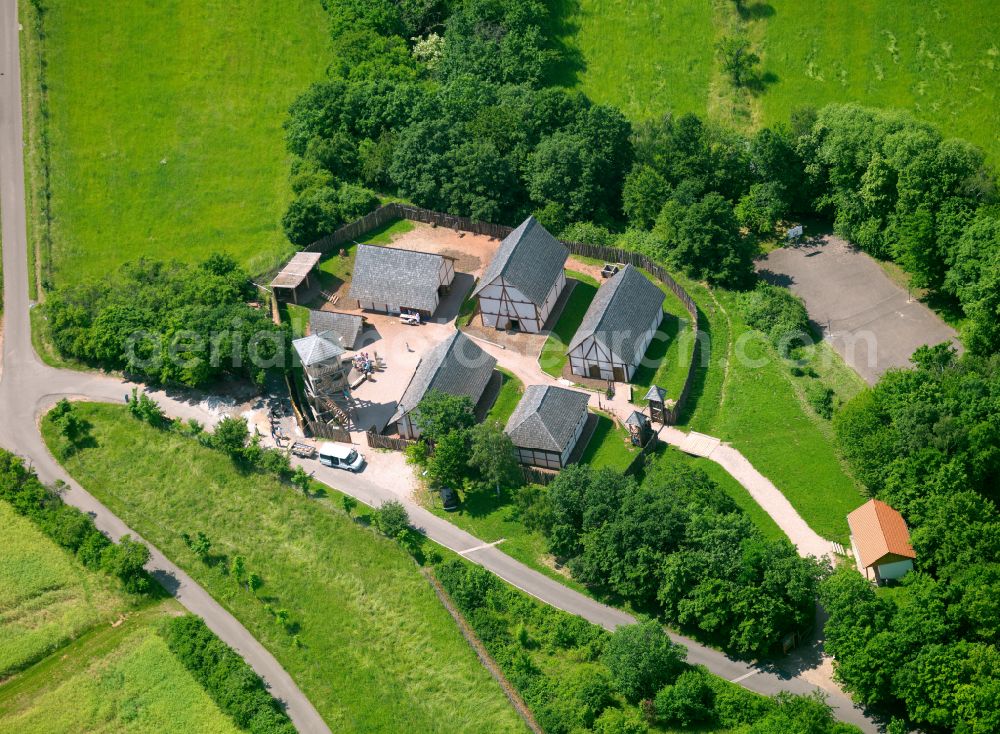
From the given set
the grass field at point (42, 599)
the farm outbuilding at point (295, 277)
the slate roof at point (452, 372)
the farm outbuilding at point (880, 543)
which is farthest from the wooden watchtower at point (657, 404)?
the grass field at point (42, 599)

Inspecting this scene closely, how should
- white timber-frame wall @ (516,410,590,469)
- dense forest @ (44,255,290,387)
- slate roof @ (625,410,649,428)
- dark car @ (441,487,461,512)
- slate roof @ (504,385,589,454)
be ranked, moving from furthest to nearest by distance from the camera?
dense forest @ (44,255,290,387) → slate roof @ (625,410,649,428) → white timber-frame wall @ (516,410,590,469) → slate roof @ (504,385,589,454) → dark car @ (441,487,461,512)

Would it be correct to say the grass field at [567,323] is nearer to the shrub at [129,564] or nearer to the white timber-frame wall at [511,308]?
the white timber-frame wall at [511,308]

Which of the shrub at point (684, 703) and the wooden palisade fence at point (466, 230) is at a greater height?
the wooden palisade fence at point (466, 230)

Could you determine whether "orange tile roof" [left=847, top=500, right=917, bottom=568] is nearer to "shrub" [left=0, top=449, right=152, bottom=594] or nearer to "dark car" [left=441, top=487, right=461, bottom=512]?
"dark car" [left=441, top=487, right=461, bottom=512]

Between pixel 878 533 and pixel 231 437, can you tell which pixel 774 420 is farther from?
pixel 231 437

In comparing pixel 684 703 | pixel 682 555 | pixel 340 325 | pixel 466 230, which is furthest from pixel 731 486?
pixel 466 230

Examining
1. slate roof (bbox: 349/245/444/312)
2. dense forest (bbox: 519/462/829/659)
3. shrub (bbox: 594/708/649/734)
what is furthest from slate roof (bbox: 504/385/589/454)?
shrub (bbox: 594/708/649/734)
